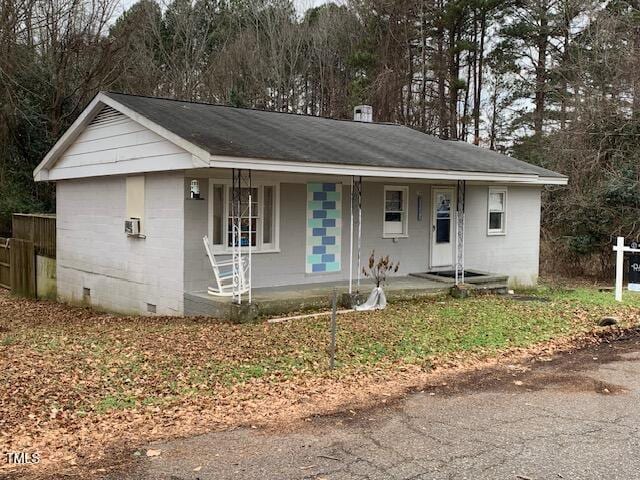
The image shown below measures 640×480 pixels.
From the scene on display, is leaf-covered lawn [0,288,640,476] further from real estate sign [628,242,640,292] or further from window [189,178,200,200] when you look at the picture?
window [189,178,200,200]

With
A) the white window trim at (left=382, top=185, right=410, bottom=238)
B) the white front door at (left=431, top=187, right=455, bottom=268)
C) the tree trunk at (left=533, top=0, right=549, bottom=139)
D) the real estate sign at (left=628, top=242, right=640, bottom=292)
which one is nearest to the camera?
the real estate sign at (left=628, top=242, right=640, bottom=292)

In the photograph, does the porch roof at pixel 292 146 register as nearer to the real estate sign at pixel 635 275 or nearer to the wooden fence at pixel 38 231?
the wooden fence at pixel 38 231

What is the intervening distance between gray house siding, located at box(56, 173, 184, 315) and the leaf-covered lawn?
0.77 metres

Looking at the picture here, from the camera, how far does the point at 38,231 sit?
52.5ft

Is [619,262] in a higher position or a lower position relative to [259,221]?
lower

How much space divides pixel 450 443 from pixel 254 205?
7433mm

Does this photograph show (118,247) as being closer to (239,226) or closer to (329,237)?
(239,226)

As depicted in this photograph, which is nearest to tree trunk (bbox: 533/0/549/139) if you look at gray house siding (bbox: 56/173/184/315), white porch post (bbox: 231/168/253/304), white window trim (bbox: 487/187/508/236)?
white window trim (bbox: 487/187/508/236)

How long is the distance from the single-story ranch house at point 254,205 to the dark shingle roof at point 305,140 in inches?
2.0

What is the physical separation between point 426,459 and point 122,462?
2176mm

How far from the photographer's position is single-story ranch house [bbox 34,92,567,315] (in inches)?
408

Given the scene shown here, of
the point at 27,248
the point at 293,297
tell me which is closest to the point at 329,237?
the point at 293,297

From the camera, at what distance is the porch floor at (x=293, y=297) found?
9672mm

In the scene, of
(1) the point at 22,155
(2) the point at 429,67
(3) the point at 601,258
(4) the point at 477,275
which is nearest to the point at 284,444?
(4) the point at 477,275
